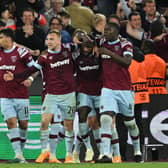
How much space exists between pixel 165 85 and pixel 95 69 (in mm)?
2281

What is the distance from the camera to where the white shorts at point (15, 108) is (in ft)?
47.9

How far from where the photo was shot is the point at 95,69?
14.6 m

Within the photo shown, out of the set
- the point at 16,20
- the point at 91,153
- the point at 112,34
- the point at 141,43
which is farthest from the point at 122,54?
the point at 16,20

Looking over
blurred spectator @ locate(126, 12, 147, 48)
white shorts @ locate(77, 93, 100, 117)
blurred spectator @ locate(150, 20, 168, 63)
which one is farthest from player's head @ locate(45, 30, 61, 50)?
blurred spectator @ locate(150, 20, 168, 63)

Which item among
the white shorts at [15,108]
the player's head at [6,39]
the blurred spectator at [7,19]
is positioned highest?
the blurred spectator at [7,19]

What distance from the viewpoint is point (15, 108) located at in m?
14.8

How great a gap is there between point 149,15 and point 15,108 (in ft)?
16.6

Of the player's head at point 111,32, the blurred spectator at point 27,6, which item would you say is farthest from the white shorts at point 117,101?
the blurred spectator at point 27,6

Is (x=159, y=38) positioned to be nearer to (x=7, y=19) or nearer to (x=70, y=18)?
(x=70, y=18)

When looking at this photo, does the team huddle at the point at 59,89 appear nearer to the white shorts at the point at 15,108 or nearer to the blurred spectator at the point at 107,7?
the white shorts at the point at 15,108

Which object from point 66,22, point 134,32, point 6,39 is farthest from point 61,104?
point 134,32

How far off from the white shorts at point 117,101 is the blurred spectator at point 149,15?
4.65 metres

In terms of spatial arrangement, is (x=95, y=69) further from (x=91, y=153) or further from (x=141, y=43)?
(x=141, y=43)

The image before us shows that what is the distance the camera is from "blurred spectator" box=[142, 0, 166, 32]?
18.4 metres
